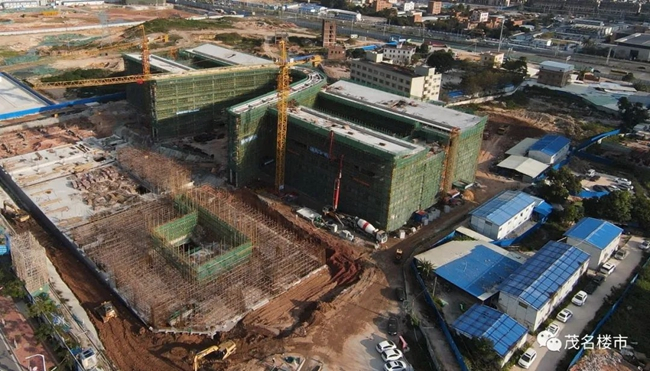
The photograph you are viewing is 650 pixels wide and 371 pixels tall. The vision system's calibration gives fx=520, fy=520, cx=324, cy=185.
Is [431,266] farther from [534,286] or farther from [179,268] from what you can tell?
[179,268]

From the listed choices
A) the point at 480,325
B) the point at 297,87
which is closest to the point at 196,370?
the point at 480,325

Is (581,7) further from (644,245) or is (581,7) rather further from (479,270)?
(479,270)

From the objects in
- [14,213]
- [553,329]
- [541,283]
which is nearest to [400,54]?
[541,283]

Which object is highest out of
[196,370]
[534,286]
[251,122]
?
[251,122]

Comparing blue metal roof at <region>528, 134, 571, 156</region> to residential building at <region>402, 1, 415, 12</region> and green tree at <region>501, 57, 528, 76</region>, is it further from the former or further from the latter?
residential building at <region>402, 1, 415, 12</region>

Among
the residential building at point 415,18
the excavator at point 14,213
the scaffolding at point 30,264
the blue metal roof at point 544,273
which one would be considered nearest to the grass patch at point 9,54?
the excavator at point 14,213

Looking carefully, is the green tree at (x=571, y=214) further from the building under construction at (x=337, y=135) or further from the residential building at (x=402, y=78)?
the residential building at (x=402, y=78)

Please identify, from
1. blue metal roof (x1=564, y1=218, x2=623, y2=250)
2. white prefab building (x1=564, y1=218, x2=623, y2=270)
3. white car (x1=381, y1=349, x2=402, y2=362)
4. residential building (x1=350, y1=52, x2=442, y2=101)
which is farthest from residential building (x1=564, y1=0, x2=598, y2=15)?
white car (x1=381, y1=349, x2=402, y2=362)
